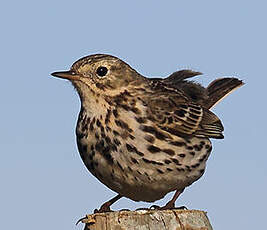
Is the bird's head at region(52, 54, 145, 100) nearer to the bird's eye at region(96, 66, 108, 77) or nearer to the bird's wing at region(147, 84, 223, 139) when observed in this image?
the bird's eye at region(96, 66, 108, 77)

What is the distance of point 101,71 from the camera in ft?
32.7

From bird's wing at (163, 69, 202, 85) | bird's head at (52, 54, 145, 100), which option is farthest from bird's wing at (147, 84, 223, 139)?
bird's wing at (163, 69, 202, 85)

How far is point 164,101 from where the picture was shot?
10484mm

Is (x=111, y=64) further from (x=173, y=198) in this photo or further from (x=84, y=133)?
(x=173, y=198)

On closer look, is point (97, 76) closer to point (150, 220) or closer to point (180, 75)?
point (180, 75)

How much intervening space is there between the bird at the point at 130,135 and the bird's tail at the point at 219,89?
7.67 ft

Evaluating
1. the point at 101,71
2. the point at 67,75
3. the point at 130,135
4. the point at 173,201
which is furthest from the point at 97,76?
the point at 173,201

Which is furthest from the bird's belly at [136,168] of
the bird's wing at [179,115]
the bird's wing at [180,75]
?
the bird's wing at [180,75]

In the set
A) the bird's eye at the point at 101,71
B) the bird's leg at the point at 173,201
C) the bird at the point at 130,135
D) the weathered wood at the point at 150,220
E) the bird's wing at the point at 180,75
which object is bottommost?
the bird's leg at the point at 173,201

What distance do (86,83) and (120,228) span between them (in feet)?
11.2

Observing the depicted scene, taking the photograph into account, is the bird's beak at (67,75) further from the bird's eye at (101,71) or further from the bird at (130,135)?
the bird's eye at (101,71)

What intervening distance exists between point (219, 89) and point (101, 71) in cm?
398

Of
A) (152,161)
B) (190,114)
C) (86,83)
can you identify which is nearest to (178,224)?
(152,161)

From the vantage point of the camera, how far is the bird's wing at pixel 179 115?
32.9 feet
